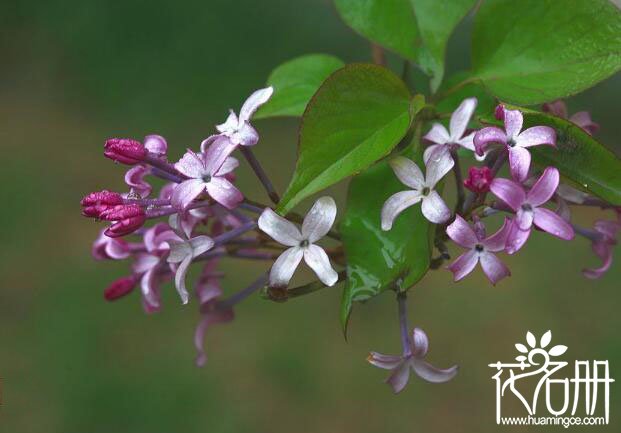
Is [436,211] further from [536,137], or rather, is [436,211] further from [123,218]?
[123,218]

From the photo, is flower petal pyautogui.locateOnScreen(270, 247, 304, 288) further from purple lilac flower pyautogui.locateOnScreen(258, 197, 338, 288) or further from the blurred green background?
the blurred green background

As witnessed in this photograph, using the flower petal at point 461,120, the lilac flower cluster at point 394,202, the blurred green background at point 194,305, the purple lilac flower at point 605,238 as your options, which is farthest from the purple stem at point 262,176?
the blurred green background at point 194,305

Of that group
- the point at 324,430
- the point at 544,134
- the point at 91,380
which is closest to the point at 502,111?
the point at 544,134

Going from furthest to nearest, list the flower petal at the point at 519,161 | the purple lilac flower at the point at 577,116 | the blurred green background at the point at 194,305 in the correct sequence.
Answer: the blurred green background at the point at 194,305 → the purple lilac flower at the point at 577,116 → the flower petal at the point at 519,161

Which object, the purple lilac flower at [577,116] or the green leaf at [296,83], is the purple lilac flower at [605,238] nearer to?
the purple lilac flower at [577,116]

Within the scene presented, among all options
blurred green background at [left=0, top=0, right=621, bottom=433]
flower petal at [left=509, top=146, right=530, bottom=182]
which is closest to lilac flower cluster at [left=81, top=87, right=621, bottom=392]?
flower petal at [left=509, top=146, right=530, bottom=182]

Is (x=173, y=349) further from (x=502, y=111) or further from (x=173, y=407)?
(x=502, y=111)
